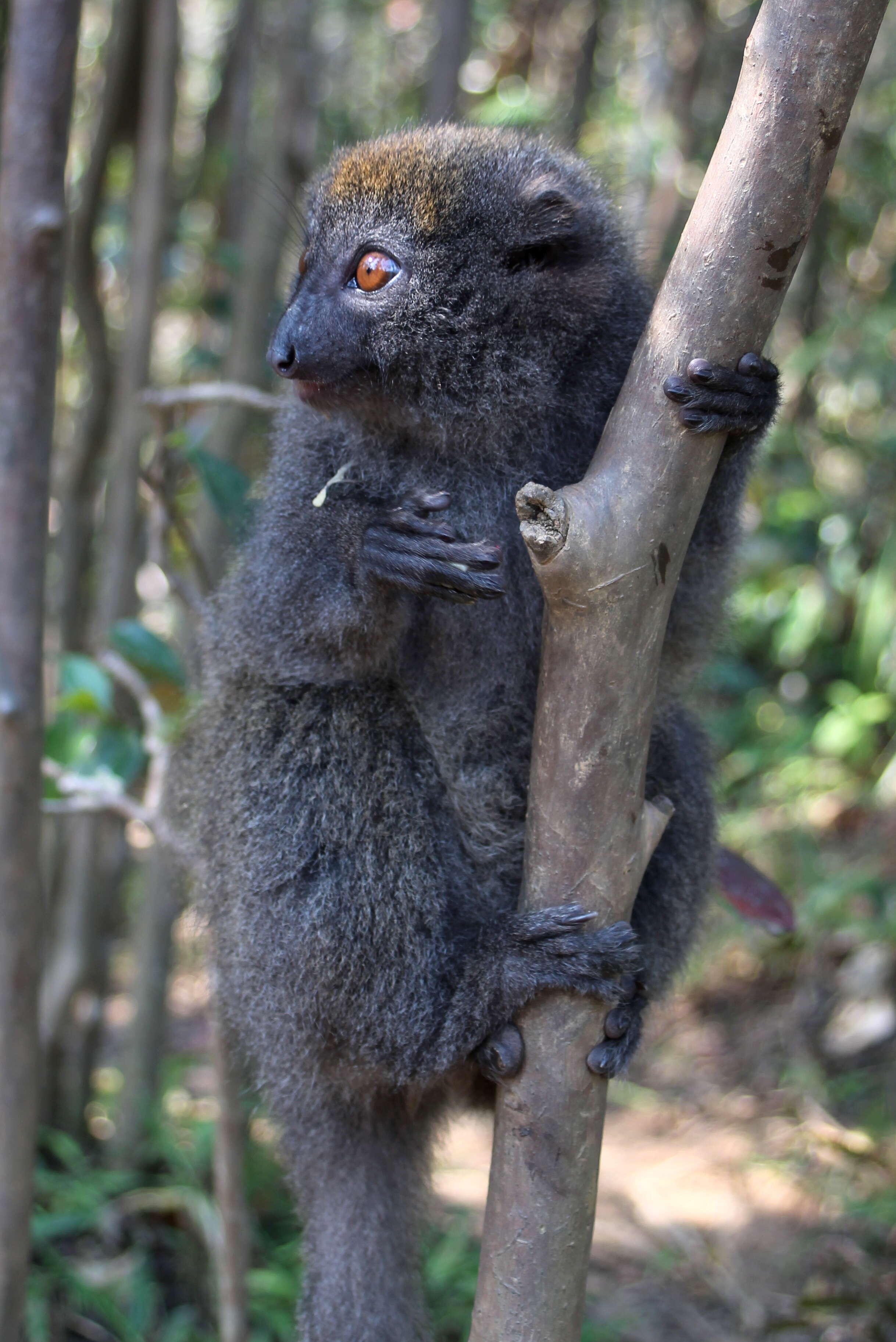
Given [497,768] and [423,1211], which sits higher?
[497,768]

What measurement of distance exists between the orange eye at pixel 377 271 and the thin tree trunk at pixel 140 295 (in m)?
1.75

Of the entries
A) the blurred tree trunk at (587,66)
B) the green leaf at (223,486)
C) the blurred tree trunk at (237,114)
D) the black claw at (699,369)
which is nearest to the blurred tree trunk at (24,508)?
the green leaf at (223,486)

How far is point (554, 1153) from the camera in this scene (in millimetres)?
2008

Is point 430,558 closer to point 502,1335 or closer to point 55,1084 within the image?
point 502,1335

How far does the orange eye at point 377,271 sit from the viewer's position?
2615 mm

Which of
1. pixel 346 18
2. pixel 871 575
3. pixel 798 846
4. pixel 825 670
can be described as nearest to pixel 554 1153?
pixel 798 846

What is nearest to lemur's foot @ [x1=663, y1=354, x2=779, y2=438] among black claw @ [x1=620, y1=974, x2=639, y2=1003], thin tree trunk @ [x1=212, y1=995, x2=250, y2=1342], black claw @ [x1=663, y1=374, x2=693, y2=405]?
black claw @ [x1=663, y1=374, x2=693, y2=405]

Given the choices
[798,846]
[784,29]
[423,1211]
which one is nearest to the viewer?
[784,29]

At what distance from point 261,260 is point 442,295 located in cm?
229

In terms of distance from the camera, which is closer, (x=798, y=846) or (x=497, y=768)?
(x=497, y=768)

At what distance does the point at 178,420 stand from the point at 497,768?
1945 mm

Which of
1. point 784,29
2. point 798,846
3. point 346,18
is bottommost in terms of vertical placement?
point 798,846

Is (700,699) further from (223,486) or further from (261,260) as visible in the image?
(261,260)

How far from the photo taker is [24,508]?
109 inches
